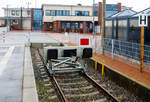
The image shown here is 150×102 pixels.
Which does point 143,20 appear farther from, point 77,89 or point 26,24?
point 26,24

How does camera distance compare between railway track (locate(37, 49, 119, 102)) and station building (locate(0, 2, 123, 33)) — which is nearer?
railway track (locate(37, 49, 119, 102))

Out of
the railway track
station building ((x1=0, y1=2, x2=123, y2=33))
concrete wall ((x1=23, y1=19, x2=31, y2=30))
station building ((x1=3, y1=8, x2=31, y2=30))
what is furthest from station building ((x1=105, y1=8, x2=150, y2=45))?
concrete wall ((x1=23, y1=19, x2=31, y2=30))

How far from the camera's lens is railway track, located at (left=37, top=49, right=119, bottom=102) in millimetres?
7520

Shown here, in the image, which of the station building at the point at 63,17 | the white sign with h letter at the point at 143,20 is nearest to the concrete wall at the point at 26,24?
the station building at the point at 63,17

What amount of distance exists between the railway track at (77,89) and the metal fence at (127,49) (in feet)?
8.63

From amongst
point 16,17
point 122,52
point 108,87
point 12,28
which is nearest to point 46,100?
point 108,87

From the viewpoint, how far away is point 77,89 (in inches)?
340

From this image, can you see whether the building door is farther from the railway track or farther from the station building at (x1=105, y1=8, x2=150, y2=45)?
the railway track

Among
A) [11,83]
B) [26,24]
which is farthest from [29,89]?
[26,24]

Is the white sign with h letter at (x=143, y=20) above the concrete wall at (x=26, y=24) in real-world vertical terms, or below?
below

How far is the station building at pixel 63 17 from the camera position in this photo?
183 ft

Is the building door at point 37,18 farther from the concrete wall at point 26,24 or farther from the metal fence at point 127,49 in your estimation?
the metal fence at point 127,49

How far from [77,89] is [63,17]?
159 feet

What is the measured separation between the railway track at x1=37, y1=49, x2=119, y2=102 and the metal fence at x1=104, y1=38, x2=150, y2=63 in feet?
8.63
